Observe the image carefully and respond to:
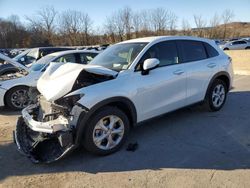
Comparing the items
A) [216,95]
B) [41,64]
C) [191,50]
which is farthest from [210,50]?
[41,64]

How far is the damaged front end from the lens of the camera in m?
4.11

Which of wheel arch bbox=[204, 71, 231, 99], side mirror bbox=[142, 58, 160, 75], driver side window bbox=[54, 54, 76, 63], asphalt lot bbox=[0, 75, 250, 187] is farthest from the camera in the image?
driver side window bbox=[54, 54, 76, 63]

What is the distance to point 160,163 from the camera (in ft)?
13.9

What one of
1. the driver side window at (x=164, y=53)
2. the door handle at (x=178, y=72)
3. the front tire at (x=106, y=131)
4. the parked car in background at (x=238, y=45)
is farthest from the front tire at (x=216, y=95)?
the parked car in background at (x=238, y=45)

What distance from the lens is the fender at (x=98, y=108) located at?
4.19 m

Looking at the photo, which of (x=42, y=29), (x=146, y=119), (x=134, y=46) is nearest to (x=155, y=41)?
(x=134, y=46)

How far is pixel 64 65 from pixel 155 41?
65.5 inches

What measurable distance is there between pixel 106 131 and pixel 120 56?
149 cm

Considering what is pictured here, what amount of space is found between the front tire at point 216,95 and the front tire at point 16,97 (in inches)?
184

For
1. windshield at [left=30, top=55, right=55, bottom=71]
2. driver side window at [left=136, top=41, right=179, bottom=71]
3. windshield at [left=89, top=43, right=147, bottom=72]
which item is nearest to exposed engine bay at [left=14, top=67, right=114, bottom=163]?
windshield at [left=89, top=43, right=147, bottom=72]

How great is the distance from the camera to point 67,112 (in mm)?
4273

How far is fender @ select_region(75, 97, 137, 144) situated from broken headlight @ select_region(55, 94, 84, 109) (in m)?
0.16

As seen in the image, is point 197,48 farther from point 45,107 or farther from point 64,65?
point 45,107

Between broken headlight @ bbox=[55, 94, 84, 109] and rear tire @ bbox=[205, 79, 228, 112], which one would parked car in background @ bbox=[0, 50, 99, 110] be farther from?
rear tire @ bbox=[205, 79, 228, 112]
